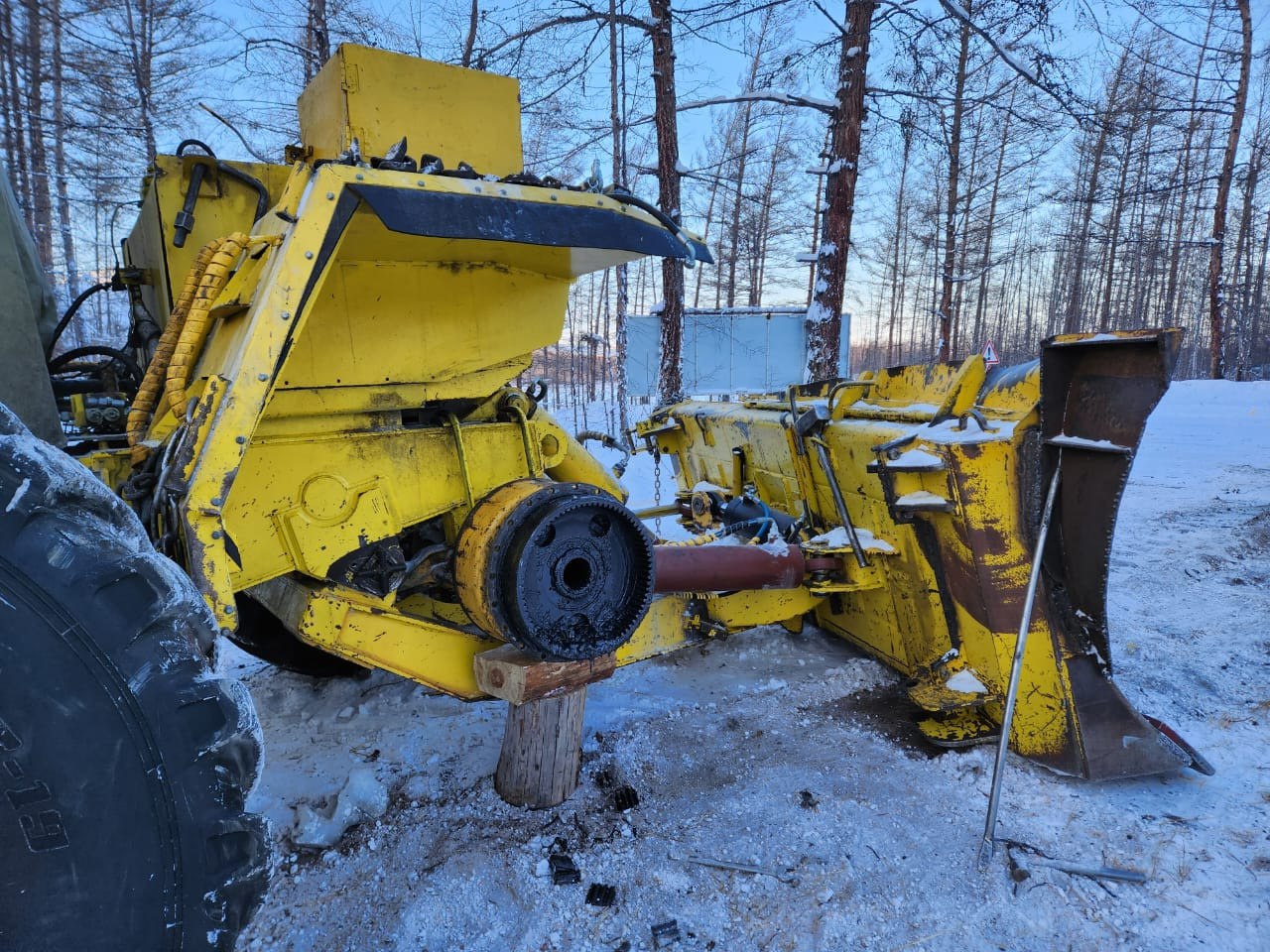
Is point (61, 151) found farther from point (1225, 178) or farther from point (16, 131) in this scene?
point (1225, 178)

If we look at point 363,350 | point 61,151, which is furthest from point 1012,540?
point 61,151

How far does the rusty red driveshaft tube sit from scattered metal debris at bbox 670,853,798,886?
3.27 ft

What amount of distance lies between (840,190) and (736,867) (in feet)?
23.6

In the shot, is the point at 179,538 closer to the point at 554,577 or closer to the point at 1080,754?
the point at 554,577

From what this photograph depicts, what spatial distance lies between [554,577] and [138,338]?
2234 millimetres

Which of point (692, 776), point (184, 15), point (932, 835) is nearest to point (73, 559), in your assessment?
point (692, 776)

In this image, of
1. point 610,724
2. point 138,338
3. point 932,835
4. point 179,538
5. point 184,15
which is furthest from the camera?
point 184,15

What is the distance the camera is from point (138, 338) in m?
2.99

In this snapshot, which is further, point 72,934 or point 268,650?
point 268,650

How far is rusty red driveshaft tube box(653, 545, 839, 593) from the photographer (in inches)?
116

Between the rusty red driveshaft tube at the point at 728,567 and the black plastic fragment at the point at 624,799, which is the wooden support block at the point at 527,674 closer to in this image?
the rusty red driveshaft tube at the point at 728,567

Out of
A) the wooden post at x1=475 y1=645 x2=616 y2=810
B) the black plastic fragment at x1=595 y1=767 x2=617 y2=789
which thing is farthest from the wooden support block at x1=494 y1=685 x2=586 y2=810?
the black plastic fragment at x1=595 y1=767 x2=617 y2=789

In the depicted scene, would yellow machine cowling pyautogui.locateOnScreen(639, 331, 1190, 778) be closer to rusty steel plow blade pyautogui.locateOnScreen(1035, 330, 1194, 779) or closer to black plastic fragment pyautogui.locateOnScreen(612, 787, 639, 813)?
rusty steel plow blade pyautogui.locateOnScreen(1035, 330, 1194, 779)

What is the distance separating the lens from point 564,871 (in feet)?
8.00
